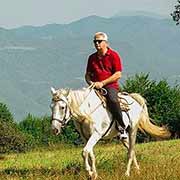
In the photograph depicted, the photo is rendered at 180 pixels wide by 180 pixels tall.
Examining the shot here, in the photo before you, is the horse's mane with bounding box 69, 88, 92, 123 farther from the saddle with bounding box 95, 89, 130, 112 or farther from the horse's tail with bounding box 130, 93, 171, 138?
the horse's tail with bounding box 130, 93, 171, 138

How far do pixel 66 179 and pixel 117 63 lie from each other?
228 cm

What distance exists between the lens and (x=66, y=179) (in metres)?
11.9

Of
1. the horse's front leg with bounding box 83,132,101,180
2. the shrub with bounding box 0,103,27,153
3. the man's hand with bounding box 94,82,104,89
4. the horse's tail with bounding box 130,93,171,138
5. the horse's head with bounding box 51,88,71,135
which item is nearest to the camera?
the horse's head with bounding box 51,88,71,135

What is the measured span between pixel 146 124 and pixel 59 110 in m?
3.32

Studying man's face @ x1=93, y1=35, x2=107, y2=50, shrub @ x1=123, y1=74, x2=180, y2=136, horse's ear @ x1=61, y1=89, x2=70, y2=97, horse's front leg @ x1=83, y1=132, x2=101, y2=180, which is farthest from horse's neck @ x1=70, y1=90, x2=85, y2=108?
shrub @ x1=123, y1=74, x2=180, y2=136

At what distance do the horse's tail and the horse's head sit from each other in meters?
2.57

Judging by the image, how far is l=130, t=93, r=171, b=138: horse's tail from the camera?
1399 centimetres

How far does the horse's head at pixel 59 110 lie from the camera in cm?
1134

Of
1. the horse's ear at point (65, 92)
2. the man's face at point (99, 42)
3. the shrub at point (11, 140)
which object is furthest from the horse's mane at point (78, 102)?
the shrub at point (11, 140)

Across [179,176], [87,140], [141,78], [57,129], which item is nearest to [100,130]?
[87,140]

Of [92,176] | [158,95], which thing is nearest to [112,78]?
[92,176]

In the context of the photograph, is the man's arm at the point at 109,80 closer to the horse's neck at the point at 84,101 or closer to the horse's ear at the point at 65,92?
the horse's neck at the point at 84,101

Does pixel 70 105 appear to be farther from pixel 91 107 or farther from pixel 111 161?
pixel 111 161

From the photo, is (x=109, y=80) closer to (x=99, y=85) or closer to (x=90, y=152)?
(x=99, y=85)
